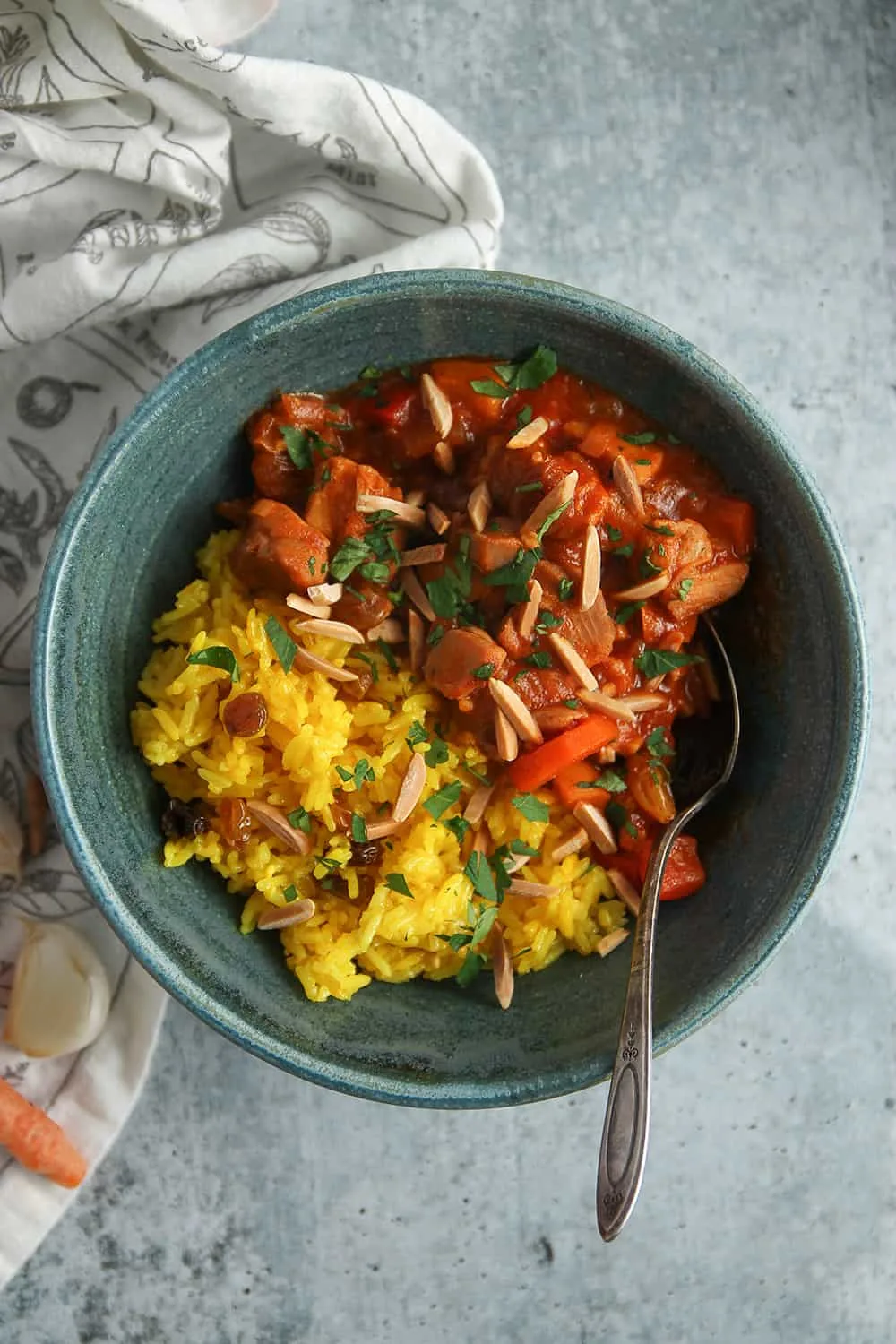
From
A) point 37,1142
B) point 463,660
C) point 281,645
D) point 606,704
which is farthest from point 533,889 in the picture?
point 37,1142

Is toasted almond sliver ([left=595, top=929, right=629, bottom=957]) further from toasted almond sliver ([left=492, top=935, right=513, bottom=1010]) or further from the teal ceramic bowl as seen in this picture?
toasted almond sliver ([left=492, top=935, right=513, bottom=1010])

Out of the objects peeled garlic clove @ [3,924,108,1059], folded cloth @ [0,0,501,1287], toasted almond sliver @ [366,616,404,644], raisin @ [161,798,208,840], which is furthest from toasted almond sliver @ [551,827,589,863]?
peeled garlic clove @ [3,924,108,1059]

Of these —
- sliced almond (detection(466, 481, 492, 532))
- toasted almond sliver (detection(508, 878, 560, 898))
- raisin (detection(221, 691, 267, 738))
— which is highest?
sliced almond (detection(466, 481, 492, 532))

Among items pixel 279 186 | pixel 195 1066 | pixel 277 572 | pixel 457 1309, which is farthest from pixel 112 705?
pixel 457 1309

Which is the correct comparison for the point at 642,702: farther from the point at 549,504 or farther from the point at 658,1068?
the point at 658,1068

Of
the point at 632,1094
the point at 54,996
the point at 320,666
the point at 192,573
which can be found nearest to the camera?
the point at 632,1094

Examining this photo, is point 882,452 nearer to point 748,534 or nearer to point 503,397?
point 748,534

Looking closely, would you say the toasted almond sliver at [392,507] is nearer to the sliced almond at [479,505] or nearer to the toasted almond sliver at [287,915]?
the sliced almond at [479,505]
